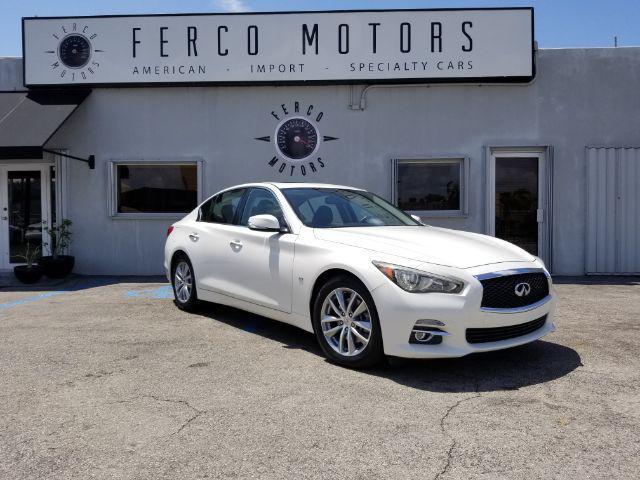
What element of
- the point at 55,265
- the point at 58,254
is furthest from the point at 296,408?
the point at 58,254

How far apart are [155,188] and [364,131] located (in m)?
3.94

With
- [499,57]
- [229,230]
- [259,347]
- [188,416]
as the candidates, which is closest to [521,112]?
[499,57]

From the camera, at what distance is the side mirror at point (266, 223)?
5.23 m

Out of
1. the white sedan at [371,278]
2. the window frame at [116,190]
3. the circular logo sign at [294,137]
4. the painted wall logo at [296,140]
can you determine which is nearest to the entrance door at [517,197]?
the painted wall logo at [296,140]

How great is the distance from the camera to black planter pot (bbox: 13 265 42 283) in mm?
9609

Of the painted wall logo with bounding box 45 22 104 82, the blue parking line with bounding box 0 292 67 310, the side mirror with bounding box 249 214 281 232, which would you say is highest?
the painted wall logo with bounding box 45 22 104 82

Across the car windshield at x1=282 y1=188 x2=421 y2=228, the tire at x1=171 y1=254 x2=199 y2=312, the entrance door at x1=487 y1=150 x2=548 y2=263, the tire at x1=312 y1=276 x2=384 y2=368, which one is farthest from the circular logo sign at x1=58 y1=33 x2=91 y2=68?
the tire at x1=312 y1=276 x2=384 y2=368

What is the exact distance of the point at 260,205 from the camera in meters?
5.92

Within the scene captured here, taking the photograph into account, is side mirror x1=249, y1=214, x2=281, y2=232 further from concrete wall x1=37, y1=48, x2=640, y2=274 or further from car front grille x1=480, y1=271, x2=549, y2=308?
concrete wall x1=37, y1=48, x2=640, y2=274

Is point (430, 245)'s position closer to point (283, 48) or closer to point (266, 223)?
point (266, 223)

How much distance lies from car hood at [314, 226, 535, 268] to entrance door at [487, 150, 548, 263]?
543 cm

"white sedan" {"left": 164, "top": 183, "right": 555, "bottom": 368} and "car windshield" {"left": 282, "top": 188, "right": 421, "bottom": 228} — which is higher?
"car windshield" {"left": 282, "top": 188, "right": 421, "bottom": 228}

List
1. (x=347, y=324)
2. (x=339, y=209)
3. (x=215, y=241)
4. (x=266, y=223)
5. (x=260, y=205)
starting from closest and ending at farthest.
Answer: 1. (x=347, y=324)
2. (x=266, y=223)
3. (x=339, y=209)
4. (x=260, y=205)
5. (x=215, y=241)

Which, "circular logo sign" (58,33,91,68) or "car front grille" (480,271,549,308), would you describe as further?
"circular logo sign" (58,33,91,68)
